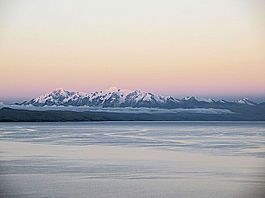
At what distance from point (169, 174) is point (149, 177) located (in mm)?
1322

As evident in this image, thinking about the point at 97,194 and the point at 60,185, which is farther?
the point at 60,185

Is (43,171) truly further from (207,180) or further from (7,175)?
(207,180)

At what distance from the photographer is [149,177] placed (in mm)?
18266

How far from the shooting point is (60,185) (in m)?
16.4

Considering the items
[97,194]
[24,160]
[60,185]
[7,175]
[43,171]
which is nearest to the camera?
[97,194]

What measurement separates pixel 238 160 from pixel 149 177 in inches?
338

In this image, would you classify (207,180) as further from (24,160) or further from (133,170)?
(24,160)

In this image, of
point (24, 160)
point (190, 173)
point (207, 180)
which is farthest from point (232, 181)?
point (24, 160)

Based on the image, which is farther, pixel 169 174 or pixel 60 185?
pixel 169 174

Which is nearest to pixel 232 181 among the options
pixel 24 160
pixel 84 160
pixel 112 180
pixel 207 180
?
pixel 207 180

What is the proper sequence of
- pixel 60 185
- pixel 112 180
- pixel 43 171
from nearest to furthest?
pixel 60 185
pixel 112 180
pixel 43 171

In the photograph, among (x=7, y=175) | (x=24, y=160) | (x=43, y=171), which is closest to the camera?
(x=7, y=175)

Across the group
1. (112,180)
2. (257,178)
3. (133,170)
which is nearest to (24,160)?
(133,170)

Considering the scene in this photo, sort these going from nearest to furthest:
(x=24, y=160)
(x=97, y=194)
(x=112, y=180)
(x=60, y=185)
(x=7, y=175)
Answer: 1. (x=97, y=194)
2. (x=60, y=185)
3. (x=112, y=180)
4. (x=7, y=175)
5. (x=24, y=160)
